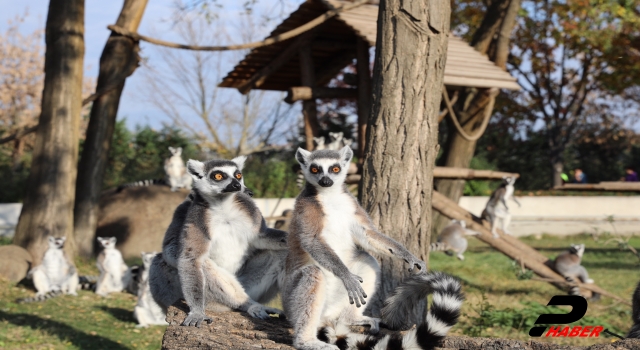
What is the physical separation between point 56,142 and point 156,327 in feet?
Result: 12.1

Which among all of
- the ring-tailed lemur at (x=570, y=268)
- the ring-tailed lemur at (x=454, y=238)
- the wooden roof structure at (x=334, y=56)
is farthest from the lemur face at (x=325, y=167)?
the ring-tailed lemur at (x=454, y=238)

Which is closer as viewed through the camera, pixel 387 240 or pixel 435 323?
pixel 435 323

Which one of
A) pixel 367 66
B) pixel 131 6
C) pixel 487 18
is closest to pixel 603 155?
pixel 487 18

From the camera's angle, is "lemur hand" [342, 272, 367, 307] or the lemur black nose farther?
the lemur black nose

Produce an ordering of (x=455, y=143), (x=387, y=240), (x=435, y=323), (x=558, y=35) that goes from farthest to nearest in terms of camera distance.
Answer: (x=558, y=35), (x=455, y=143), (x=387, y=240), (x=435, y=323)

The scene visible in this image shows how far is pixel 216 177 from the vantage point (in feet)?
12.9

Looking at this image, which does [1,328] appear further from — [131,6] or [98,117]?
[131,6]

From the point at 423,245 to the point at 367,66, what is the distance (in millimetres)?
5479

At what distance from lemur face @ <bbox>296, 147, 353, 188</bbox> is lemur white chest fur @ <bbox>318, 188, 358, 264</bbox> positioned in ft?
0.25

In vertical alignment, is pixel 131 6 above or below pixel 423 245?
above

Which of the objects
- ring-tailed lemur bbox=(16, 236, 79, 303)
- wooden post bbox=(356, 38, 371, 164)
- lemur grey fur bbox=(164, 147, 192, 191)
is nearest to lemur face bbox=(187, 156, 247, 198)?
ring-tailed lemur bbox=(16, 236, 79, 303)

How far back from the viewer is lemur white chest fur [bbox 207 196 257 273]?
4020 millimetres

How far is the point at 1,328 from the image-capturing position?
621 cm

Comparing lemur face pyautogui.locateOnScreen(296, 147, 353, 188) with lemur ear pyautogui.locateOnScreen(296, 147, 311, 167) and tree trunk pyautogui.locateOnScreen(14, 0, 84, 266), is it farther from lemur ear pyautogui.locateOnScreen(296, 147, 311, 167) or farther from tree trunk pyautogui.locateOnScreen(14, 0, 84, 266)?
tree trunk pyautogui.locateOnScreen(14, 0, 84, 266)
